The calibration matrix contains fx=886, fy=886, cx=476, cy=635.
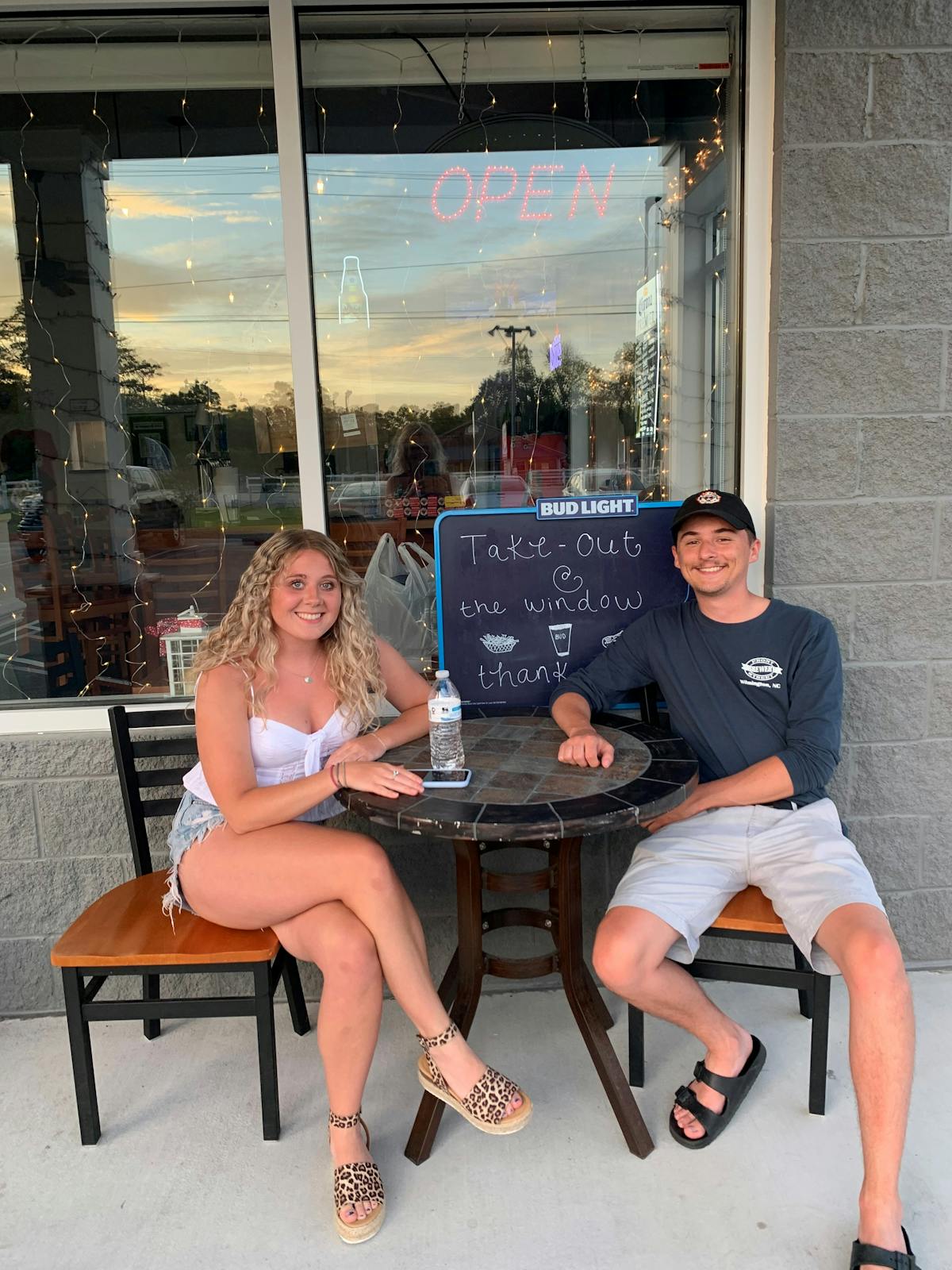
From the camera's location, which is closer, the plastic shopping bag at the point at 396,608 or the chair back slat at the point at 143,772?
the chair back slat at the point at 143,772

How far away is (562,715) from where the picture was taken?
216 cm

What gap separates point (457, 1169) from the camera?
6.12 ft

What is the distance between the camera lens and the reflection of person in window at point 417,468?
343 centimetres

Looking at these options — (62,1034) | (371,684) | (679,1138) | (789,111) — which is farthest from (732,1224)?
(789,111)

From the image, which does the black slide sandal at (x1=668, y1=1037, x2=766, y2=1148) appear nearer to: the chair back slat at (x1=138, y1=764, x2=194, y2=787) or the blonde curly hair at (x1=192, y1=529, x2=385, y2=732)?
the blonde curly hair at (x1=192, y1=529, x2=385, y2=732)

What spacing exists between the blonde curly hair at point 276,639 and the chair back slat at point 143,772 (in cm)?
39

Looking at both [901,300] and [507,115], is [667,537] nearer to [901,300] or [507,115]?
[901,300]

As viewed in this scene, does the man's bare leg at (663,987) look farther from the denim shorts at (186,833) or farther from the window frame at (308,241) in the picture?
the window frame at (308,241)

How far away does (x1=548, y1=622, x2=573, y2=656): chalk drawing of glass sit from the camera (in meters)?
2.49

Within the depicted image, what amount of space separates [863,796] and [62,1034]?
7.63ft

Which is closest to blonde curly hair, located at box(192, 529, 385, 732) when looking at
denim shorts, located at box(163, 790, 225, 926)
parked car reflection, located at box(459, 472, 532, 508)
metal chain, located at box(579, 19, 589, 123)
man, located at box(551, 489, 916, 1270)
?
denim shorts, located at box(163, 790, 225, 926)

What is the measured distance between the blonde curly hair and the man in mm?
489

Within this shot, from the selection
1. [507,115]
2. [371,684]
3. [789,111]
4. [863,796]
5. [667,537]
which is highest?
[507,115]

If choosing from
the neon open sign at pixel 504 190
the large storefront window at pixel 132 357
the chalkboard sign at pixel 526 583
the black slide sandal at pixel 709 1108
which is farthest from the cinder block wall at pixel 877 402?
the large storefront window at pixel 132 357
